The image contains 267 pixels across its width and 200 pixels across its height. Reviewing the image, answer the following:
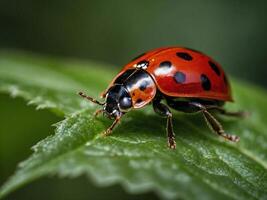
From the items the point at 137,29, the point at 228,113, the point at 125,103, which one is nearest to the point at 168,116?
the point at 125,103

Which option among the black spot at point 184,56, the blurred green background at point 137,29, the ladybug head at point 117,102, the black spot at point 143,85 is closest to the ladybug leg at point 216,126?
the black spot at point 184,56

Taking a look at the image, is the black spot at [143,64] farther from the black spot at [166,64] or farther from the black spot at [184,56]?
the black spot at [184,56]

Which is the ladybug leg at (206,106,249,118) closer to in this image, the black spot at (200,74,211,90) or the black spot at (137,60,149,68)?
the black spot at (200,74,211,90)

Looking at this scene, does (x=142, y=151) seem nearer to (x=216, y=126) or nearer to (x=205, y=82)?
(x=205, y=82)

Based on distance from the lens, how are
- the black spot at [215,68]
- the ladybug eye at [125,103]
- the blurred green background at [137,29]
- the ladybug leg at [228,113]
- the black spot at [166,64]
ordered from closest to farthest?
the ladybug eye at [125,103] < the black spot at [166,64] < the black spot at [215,68] < the ladybug leg at [228,113] < the blurred green background at [137,29]

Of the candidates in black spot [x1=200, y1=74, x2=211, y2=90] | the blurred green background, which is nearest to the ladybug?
black spot [x1=200, y1=74, x2=211, y2=90]

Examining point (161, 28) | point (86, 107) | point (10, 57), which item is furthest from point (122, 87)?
point (161, 28)
